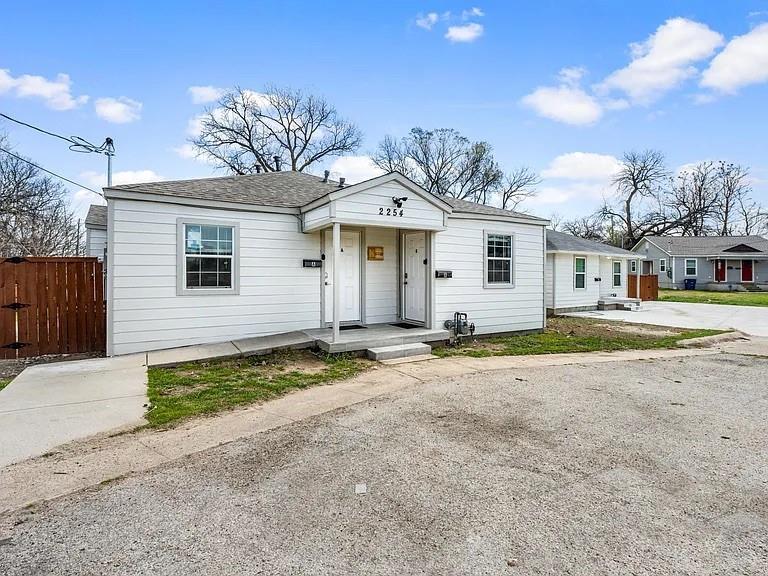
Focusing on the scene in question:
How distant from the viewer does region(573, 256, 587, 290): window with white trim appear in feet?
57.5

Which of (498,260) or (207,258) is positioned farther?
(498,260)

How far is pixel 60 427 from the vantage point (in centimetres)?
413

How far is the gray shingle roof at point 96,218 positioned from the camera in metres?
13.0

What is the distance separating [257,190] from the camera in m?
9.36

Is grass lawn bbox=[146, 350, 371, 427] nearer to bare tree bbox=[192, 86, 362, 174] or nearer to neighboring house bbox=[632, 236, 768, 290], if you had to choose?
bare tree bbox=[192, 86, 362, 174]

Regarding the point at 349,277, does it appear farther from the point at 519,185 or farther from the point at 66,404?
the point at 519,185

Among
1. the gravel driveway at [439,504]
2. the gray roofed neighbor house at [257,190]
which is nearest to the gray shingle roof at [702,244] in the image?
the gray roofed neighbor house at [257,190]

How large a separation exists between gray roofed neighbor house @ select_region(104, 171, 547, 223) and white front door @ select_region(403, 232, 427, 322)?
1.12 metres

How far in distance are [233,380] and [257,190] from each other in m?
4.79

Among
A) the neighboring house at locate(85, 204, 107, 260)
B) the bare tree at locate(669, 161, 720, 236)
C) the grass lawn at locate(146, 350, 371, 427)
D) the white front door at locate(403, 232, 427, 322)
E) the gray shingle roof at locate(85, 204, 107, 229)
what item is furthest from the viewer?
the bare tree at locate(669, 161, 720, 236)

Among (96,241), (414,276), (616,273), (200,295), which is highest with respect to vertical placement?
(96,241)

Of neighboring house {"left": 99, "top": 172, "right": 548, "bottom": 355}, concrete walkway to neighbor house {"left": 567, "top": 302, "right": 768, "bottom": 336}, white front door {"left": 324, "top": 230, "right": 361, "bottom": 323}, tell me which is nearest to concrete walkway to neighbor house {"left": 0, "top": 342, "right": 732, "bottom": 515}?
neighboring house {"left": 99, "top": 172, "right": 548, "bottom": 355}

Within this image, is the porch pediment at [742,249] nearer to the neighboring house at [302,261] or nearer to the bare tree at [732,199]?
the bare tree at [732,199]

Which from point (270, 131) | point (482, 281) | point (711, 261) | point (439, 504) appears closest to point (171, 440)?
point (439, 504)
